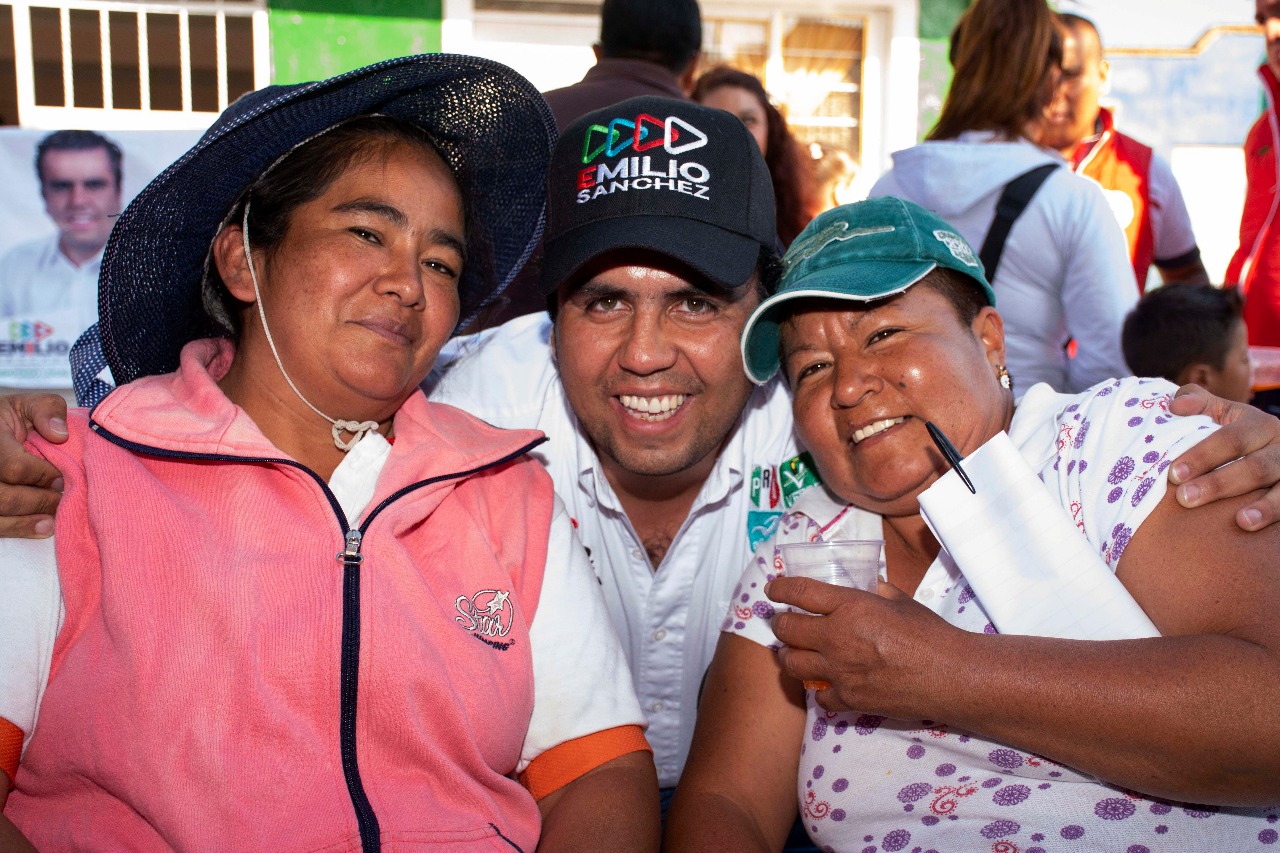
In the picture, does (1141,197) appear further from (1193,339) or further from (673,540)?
(673,540)

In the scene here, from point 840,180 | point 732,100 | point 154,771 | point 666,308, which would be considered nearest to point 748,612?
point 666,308

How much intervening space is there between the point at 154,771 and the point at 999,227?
3039mm

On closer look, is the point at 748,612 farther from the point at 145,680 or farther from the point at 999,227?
the point at 999,227

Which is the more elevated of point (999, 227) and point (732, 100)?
point (732, 100)

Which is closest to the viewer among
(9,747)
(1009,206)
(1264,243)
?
(9,747)

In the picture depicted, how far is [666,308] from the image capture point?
2527 millimetres

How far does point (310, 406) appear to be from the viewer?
2135 millimetres

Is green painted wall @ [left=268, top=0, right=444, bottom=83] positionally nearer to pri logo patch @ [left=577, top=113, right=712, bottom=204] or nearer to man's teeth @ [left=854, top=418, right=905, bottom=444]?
pri logo patch @ [left=577, top=113, right=712, bottom=204]

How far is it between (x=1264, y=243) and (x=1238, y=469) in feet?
11.1

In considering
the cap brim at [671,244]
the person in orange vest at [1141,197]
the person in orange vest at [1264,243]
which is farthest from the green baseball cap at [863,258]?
the person in orange vest at [1264,243]

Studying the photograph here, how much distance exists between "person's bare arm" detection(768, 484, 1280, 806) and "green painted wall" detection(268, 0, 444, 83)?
7.17 meters

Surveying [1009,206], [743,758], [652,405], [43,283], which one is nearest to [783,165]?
[1009,206]

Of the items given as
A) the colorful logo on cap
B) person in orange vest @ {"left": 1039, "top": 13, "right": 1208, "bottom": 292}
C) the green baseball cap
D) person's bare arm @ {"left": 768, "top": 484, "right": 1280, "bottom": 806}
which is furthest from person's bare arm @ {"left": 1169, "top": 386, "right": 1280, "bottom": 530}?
person in orange vest @ {"left": 1039, "top": 13, "right": 1208, "bottom": 292}

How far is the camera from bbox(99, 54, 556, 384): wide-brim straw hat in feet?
6.89
